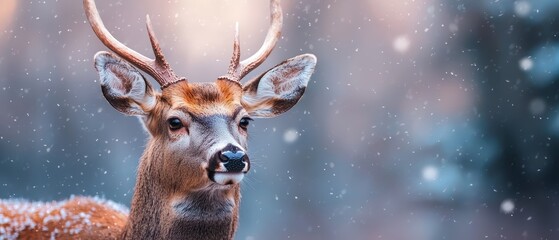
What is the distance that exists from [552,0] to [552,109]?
25.5 inches

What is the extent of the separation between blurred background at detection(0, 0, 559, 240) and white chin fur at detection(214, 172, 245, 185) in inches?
63.0

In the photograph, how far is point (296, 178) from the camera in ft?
15.1

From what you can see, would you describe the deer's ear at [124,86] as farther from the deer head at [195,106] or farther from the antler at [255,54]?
the antler at [255,54]

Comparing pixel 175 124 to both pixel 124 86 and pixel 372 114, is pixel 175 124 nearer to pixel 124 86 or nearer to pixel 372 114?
pixel 124 86

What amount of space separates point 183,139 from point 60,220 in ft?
2.54

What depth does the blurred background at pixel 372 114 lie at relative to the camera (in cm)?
416

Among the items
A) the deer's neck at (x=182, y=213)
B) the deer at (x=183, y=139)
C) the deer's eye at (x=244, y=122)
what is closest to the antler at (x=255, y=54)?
the deer at (x=183, y=139)

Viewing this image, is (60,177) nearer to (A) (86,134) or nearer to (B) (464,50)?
(A) (86,134)

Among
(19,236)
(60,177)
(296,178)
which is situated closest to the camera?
(19,236)

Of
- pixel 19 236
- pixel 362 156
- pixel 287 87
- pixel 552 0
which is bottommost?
pixel 19 236

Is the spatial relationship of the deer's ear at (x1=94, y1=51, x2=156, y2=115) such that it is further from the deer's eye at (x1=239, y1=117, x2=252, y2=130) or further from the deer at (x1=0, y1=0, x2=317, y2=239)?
the deer's eye at (x1=239, y1=117, x2=252, y2=130)

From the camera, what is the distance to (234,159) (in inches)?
100

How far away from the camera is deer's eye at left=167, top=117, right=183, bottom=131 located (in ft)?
9.14

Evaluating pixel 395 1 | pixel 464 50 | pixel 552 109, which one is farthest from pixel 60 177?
pixel 552 109
